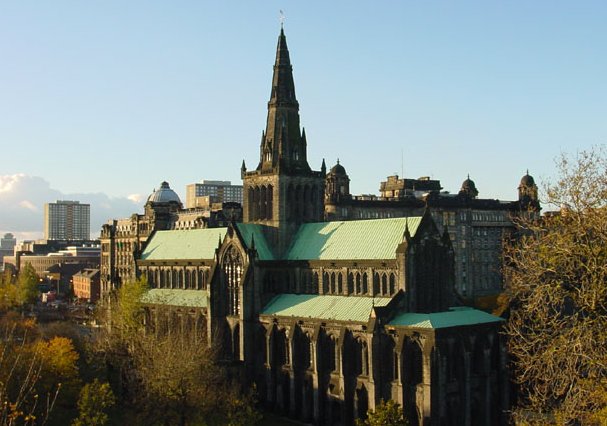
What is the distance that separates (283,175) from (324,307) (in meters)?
20.9

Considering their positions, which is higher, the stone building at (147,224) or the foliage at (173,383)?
the stone building at (147,224)

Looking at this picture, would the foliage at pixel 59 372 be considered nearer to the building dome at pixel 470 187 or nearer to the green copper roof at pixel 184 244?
the green copper roof at pixel 184 244

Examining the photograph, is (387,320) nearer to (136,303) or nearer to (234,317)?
(234,317)

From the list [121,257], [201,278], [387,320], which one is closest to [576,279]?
[387,320]

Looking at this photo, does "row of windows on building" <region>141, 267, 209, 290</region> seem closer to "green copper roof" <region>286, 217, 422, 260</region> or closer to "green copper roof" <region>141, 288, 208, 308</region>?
"green copper roof" <region>141, 288, 208, 308</region>

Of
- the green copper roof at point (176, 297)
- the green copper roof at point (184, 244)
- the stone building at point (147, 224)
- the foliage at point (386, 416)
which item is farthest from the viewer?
the stone building at point (147, 224)

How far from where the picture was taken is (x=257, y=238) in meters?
92.8

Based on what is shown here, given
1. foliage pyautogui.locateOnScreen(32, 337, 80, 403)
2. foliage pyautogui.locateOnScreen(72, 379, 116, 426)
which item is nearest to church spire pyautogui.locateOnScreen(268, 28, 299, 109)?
foliage pyautogui.locateOnScreen(32, 337, 80, 403)

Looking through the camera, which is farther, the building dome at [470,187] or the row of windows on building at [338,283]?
the building dome at [470,187]

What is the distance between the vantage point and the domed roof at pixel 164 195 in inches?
7657

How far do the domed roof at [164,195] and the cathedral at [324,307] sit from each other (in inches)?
3503

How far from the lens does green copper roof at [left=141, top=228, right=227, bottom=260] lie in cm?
10394

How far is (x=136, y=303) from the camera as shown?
342ft

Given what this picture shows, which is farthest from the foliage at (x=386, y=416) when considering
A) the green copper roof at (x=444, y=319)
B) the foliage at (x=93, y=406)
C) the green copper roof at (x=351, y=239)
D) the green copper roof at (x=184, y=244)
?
the green copper roof at (x=184, y=244)
